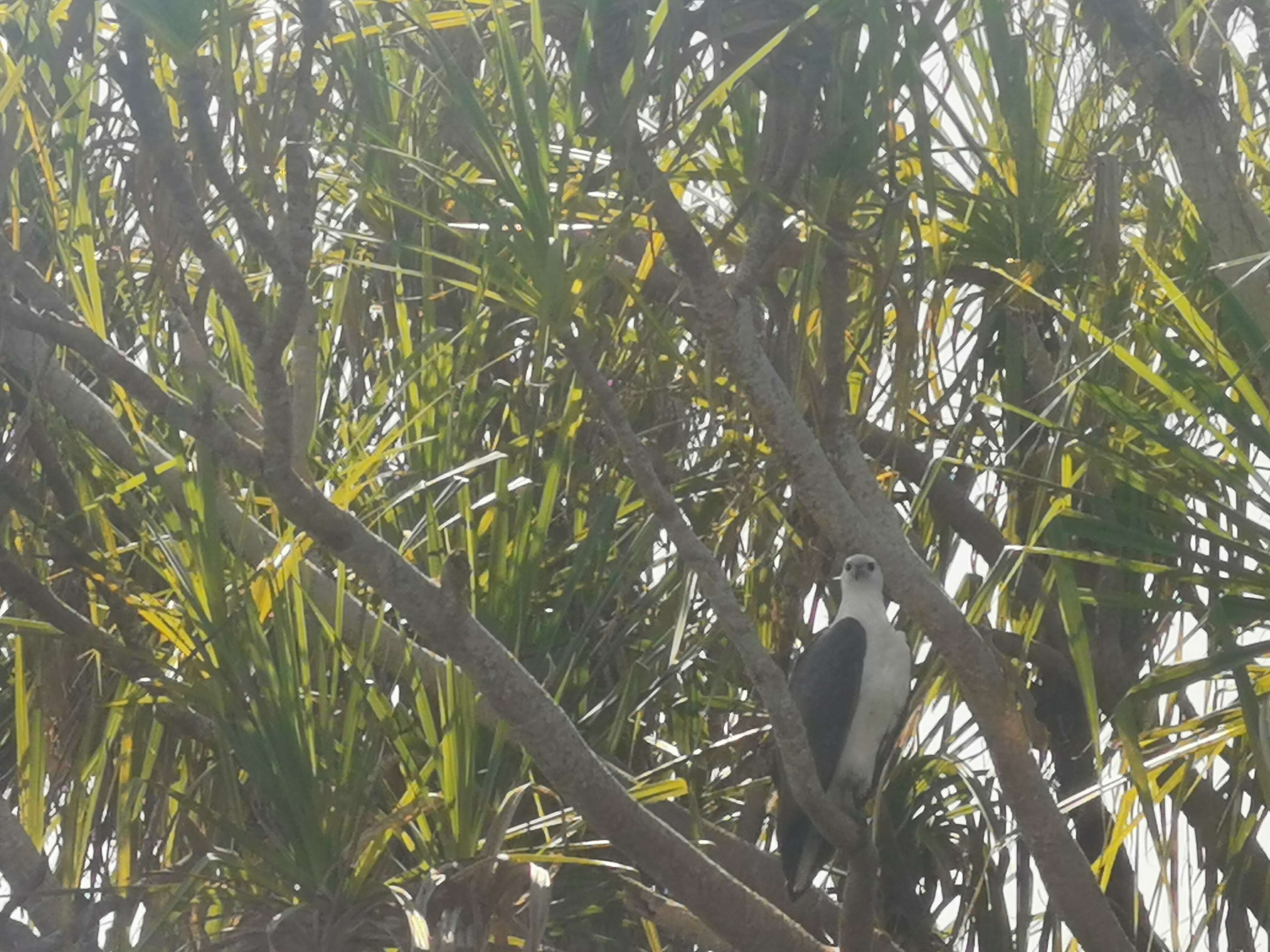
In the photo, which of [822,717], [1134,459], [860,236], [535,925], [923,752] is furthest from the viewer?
[822,717]

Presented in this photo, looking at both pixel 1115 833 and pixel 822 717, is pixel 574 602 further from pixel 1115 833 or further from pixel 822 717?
pixel 1115 833

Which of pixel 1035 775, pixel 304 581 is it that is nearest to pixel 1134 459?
pixel 1035 775

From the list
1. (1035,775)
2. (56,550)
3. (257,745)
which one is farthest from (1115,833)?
(56,550)

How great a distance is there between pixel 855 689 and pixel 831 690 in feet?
0.13

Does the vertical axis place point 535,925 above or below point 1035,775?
below

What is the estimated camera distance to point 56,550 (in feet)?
5.91

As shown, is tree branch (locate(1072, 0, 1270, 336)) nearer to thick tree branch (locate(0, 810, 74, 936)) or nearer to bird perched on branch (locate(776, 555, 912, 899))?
bird perched on branch (locate(776, 555, 912, 899))

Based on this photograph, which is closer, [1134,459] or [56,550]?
[1134,459]

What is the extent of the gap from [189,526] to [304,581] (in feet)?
0.68

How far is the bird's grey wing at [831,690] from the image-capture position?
2434mm

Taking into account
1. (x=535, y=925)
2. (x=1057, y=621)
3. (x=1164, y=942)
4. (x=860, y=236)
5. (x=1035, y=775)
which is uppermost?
(x=860, y=236)

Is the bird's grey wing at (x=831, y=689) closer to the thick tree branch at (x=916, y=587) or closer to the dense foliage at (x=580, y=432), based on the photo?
the dense foliage at (x=580, y=432)

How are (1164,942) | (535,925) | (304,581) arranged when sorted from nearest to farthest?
(535,925), (304,581), (1164,942)

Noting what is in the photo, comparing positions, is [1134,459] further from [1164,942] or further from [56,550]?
[56,550]
